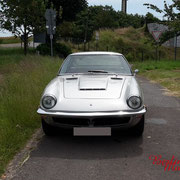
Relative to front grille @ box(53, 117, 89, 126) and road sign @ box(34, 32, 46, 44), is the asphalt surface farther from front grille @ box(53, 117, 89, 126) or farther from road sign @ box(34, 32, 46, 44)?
road sign @ box(34, 32, 46, 44)

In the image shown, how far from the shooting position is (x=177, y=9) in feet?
49.9

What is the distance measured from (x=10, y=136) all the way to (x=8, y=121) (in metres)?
0.58

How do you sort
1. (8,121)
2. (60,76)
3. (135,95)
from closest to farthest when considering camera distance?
(135,95) → (8,121) → (60,76)

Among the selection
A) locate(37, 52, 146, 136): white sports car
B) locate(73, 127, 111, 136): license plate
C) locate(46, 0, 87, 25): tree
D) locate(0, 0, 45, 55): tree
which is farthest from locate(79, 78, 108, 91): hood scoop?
locate(46, 0, 87, 25): tree

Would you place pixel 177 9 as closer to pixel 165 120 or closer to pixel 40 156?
pixel 165 120

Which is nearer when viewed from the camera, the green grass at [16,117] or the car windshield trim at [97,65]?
the green grass at [16,117]

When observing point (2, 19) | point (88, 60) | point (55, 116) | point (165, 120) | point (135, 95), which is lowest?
point (165, 120)

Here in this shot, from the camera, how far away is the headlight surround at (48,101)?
4.09 meters

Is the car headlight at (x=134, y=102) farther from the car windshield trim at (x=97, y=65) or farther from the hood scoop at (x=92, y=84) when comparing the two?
the car windshield trim at (x=97, y=65)

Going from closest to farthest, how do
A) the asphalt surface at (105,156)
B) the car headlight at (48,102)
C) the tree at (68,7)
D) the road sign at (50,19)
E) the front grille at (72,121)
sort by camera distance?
the asphalt surface at (105,156) < the front grille at (72,121) < the car headlight at (48,102) < the road sign at (50,19) < the tree at (68,7)

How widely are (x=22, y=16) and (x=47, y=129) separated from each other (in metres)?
16.6

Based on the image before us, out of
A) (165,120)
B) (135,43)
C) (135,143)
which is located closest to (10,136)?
(135,143)

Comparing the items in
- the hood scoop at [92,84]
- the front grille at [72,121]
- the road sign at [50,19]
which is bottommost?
the front grille at [72,121]

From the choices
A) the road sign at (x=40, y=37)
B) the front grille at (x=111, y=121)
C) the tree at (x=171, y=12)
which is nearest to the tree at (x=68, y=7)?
the road sign at (x=40, y=37)
